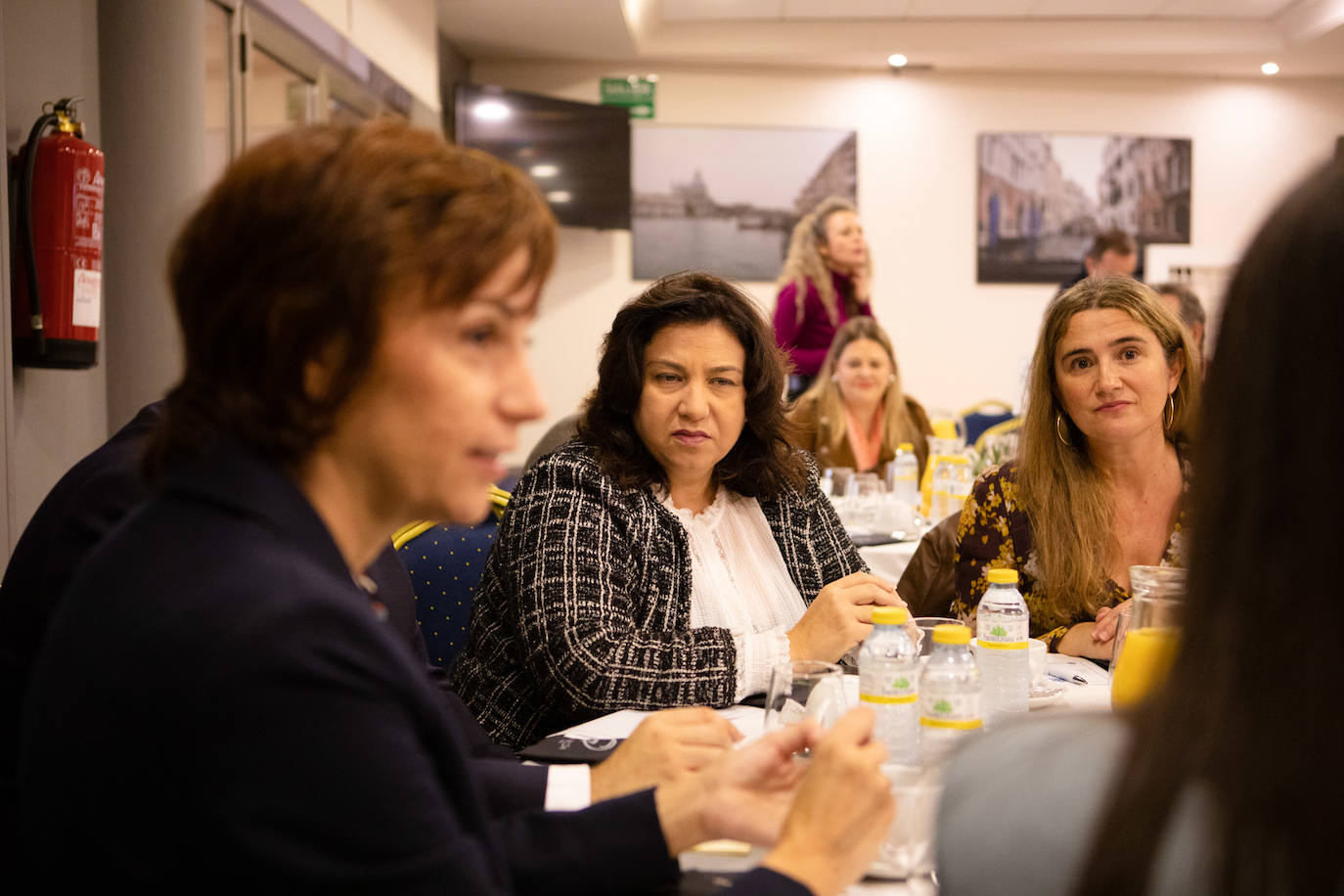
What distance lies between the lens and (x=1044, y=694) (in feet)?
5.52

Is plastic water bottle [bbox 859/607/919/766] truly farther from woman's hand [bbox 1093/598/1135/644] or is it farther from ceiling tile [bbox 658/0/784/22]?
ceiling tile [bbox 658/0/784/22]

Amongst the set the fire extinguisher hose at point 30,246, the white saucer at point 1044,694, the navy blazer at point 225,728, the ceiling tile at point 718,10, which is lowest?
the white saucer at point 1044,694

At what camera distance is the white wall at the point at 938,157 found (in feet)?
25.6

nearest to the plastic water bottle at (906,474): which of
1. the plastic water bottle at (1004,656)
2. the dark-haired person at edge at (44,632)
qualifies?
the plastic water bottle at (1004,656)

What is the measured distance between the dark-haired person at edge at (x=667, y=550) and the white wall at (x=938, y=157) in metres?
5.66

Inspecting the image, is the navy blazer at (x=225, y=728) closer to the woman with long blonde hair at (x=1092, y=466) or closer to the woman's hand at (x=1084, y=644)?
the woman's hand at (x=1084, y=644)

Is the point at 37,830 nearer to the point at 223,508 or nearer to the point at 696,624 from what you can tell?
the point at 223,508

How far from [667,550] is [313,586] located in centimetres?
126

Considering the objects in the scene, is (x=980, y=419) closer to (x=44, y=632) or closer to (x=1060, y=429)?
(x=1060, y=429)

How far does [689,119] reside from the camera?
25.5 ft

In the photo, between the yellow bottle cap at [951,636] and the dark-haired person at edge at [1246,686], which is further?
the yellow bottle cap at [951,636]

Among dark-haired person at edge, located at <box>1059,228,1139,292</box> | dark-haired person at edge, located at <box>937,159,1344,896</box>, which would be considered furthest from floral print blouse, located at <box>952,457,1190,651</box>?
dark-haired person at edge, located at <box>1059,228,1139,292</box>

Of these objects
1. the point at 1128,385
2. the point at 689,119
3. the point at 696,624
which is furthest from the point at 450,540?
the point at 689,119

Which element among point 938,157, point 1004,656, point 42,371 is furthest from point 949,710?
point 938,157
